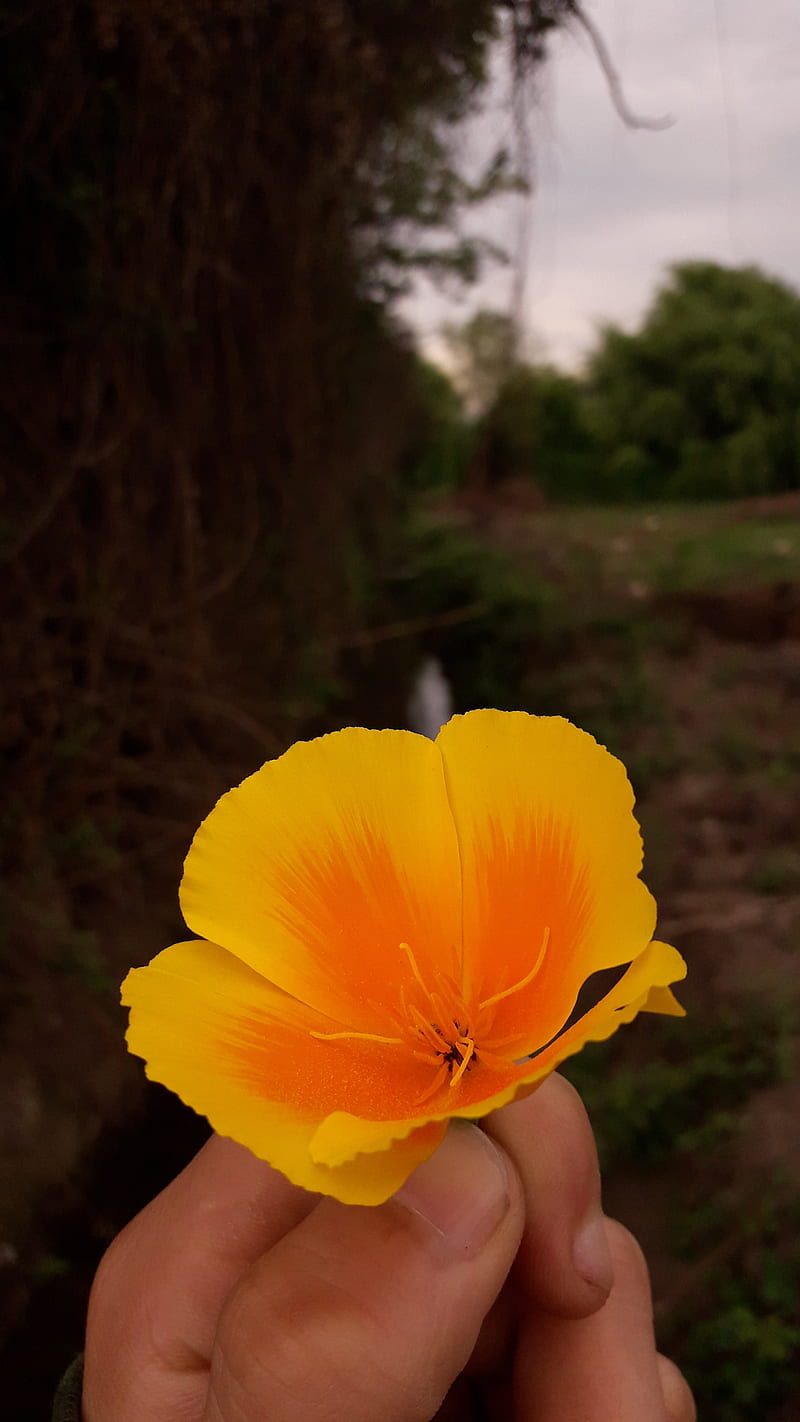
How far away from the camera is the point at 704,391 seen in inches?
528

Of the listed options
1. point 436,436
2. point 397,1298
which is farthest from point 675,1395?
point 436,436

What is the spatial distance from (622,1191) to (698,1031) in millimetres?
656

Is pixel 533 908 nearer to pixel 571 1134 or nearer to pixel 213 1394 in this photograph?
pixel 571 1134

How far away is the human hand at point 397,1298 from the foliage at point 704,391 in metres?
12.5

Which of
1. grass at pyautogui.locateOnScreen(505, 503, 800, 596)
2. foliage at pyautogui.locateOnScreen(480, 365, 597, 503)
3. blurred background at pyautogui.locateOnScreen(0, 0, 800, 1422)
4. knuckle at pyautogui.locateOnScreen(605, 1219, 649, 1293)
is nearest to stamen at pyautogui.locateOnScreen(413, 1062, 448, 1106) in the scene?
knuckle at pyautogui.locateOnScreen(605, 1219, 649, 1293)

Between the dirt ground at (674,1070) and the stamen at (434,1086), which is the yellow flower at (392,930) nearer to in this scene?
the stamen at (434,1086)

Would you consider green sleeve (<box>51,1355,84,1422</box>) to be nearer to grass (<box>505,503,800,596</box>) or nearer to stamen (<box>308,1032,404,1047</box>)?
stamen (<box>308,1032,404,1047</box>)

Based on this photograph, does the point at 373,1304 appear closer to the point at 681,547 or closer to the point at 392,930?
the point at 392,930

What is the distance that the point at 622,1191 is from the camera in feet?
9.89

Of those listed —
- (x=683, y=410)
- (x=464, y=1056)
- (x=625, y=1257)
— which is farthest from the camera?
(x=683, y=410)

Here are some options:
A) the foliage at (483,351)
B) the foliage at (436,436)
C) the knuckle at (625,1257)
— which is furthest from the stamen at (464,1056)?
the foliage at (436,436)

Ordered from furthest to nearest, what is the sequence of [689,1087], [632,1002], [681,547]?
1. [681,547]
2. [689,1087]
3. [632,1002]

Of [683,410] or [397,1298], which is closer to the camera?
[397,1298]

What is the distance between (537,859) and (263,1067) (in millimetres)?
241
